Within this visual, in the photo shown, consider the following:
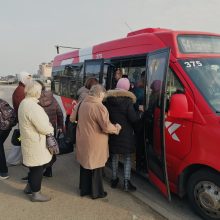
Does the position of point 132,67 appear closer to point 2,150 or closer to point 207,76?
point 207,76

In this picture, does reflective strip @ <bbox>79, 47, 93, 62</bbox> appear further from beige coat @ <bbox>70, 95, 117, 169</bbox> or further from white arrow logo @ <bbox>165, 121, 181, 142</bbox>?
white arrow logo @ <bbox>165, 121, 181, 142</bbox>

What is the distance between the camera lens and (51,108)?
5.51m

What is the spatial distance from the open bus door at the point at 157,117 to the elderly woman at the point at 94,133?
0.52 m

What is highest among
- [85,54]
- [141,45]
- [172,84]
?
[141,45]

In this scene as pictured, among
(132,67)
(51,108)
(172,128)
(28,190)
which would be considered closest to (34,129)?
(51,108)

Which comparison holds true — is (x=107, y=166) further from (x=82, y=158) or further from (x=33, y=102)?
(x=33, y=102)

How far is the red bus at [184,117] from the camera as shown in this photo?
3801 mm

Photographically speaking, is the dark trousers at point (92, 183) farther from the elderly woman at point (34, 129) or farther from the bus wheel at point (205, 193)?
the bus wheel at point (205, 193)

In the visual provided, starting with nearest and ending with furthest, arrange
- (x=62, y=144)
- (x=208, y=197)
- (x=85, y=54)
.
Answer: (x=208, y=197) < (x=62, y=144) < (x=85, y=54)

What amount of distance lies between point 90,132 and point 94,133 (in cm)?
6

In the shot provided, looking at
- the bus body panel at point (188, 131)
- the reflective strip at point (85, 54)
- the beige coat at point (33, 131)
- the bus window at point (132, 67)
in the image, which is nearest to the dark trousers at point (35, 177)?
the beige coat at point (33, 131)

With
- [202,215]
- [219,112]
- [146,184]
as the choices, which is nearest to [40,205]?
[146,184]

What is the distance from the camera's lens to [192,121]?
154 inches

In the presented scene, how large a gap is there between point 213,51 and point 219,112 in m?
1.24
